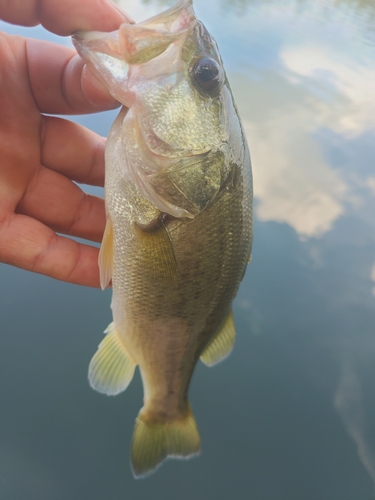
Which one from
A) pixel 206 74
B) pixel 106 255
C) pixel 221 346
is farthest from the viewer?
pixel 221 346

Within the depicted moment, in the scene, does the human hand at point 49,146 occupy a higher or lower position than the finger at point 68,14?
lower

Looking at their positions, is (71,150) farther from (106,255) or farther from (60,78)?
(106,255)

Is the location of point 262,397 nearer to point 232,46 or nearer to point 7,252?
point 7,252

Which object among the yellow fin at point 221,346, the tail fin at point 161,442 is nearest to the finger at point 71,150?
the yellow fin at point 221,346

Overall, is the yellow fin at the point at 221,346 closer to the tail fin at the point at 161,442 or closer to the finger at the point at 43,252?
the tail fin at the point at 161,442

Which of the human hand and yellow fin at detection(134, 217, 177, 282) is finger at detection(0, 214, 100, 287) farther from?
yellow fin at detection(134, 217, 177, 282)

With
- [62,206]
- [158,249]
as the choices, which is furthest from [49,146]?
[158,249]

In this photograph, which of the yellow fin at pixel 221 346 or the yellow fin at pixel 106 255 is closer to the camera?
the yellow fin at pixel 106 255
